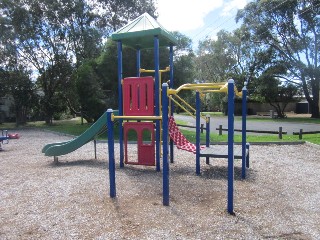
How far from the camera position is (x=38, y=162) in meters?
8.72

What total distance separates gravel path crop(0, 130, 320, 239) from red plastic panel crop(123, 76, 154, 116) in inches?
57.7

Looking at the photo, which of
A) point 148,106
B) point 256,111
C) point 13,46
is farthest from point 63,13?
point 256,111

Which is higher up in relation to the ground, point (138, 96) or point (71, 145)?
point (138, 96)

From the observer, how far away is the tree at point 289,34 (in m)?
29.8

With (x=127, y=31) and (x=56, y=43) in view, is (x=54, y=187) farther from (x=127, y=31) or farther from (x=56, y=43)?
(x=56, y=43)

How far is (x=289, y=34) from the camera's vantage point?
103 ft

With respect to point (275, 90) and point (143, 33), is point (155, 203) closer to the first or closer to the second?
point (143, 33)

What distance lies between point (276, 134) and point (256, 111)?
30.2 metres

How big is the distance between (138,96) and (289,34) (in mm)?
29271

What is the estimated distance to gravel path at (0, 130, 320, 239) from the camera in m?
3.80

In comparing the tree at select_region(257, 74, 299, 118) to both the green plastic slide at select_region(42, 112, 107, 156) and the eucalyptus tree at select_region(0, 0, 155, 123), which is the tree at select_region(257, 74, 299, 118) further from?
the green plastic slide at select_region(42, 112, 107, 156)

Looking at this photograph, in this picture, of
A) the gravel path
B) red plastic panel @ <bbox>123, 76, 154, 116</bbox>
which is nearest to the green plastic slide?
the gravel path

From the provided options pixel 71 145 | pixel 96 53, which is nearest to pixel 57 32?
pixel 96 53

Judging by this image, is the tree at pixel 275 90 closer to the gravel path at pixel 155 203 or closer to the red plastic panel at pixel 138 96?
the gravel path at pixel 155 203
